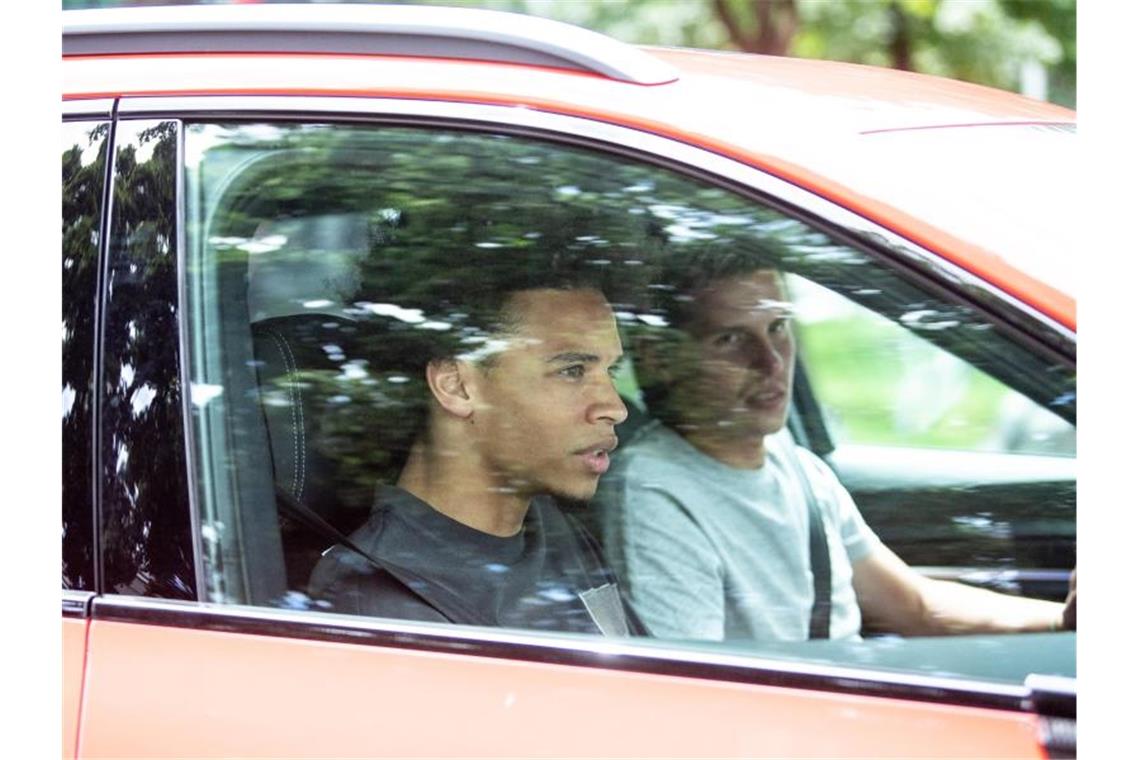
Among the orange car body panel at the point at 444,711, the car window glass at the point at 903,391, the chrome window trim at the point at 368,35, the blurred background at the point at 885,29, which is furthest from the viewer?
the blurred background at the point at 885,29

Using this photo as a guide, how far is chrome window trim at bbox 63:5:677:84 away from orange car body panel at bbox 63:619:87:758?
0.74 m

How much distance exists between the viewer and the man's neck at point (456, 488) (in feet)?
5.50

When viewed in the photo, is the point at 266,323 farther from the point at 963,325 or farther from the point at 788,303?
the point at 963,325

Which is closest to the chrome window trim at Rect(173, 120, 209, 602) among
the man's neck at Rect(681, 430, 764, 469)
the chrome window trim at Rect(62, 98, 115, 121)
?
the chrome window trim at Rect(62, 98, 115, 121)

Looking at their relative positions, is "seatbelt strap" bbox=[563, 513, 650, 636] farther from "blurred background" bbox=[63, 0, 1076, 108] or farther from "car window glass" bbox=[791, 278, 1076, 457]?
"blurred background" bbox=[63, 0, 1076, 108]

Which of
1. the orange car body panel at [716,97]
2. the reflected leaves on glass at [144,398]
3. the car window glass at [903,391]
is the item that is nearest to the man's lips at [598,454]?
the car window glass at [903,391]

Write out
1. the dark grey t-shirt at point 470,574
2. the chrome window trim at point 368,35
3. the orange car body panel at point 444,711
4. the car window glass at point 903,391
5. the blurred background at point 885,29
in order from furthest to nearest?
the blurred background at point 885,29
the chrome window trim at point 368,35
the dark grey t-shirt at point 470,574
the car window glass at point 903,391
the orange car body panel at point 444,711

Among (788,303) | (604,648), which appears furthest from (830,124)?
(604,648)

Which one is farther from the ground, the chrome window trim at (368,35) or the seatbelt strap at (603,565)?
the chrome window trim at (368,35)

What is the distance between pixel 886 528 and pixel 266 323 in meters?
0.77

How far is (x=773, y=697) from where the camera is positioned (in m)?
1.42

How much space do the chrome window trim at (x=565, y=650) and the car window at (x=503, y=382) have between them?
0.04 meters

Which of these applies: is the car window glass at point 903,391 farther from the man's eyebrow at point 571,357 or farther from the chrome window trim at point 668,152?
the man's eyebrow at point 571,357

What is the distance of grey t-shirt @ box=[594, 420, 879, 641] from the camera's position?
157cm
